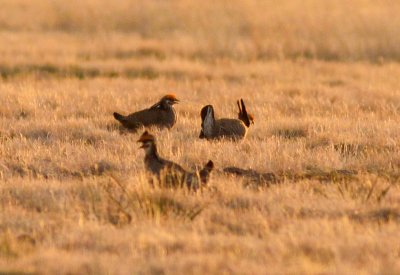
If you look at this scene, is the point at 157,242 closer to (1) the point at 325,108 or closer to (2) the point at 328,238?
(2) the point at 328,238

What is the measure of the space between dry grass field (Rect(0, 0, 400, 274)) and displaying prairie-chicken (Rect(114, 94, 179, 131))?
0.47 ft

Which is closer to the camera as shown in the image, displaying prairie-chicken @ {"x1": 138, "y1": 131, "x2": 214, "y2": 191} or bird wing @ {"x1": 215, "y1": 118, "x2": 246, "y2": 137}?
displaying prairie-chicken @ {"x1": 138, "y1": 131, "x2": 214, "y2": 191}

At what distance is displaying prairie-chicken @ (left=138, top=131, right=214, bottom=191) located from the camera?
8.37 m

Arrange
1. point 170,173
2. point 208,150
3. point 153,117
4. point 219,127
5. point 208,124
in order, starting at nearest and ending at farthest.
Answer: point 170,173
point 208,150
point 208,124
point 219,127
point 153,117

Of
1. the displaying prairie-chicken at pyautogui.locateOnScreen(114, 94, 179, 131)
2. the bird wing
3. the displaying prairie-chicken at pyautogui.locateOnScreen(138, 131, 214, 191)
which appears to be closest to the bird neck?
the bird wing

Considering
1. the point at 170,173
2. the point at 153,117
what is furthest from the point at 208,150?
the point at 170,173

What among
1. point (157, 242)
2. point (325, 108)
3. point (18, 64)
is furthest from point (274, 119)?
point (18, 64)

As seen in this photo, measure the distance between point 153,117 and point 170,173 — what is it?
3.91 metres

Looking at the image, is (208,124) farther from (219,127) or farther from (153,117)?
(153,117)

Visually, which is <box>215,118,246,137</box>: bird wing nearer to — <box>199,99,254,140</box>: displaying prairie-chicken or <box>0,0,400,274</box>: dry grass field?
<box>199,99,254,140</box>: displaying prairie-chicken

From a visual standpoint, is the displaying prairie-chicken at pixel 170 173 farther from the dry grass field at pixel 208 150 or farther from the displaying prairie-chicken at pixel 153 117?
the displaying prairie-chicken at pixel 153 117

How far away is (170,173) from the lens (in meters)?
8.46

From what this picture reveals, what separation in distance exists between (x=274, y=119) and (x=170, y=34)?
1144 cm

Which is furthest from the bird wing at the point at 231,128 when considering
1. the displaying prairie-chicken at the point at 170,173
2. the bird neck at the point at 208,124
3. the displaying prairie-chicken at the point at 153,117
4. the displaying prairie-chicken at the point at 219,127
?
the displaying prairie-chicken at the point at 170,173
